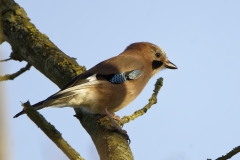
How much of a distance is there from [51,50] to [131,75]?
1333mm

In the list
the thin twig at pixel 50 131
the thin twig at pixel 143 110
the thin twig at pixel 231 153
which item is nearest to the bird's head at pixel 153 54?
the thin twig at pixel 143 110

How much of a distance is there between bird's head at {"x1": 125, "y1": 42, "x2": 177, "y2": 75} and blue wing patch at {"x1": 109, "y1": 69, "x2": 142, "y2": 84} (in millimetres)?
823

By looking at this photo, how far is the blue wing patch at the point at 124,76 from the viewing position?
5457 mm

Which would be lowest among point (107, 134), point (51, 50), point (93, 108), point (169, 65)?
point (107, 134)

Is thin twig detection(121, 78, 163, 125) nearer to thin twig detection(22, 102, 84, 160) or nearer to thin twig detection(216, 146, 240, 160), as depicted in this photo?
thin twig detection(216, 146, 240, 160)

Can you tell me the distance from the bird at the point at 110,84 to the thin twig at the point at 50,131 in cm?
197

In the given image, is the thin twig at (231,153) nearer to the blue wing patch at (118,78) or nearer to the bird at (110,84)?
the bird at (110,84)

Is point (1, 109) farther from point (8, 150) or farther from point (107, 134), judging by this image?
point (107, 134)

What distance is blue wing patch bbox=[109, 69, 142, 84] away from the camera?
17.9ft

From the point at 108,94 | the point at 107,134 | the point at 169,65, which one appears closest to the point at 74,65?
the point at 108,94

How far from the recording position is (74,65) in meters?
4.88

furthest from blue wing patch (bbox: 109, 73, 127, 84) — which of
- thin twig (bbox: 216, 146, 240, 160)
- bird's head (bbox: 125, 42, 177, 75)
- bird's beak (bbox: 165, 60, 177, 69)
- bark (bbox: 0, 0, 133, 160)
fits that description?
thin twig (bbox: 216, 146, 240, 160)

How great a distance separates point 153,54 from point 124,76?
125cm

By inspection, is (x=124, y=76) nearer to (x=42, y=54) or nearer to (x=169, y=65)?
(x=42, y=54)
